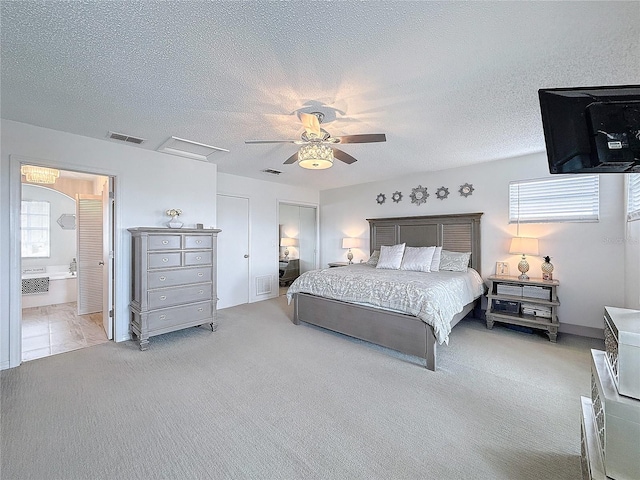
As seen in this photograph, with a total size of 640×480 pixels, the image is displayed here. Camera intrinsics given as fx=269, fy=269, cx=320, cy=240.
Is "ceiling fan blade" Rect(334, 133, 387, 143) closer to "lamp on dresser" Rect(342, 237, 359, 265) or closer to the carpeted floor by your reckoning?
the carpeted floor

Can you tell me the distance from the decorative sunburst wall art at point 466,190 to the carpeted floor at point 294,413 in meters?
2.45

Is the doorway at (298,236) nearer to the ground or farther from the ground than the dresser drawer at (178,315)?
farther from the ground

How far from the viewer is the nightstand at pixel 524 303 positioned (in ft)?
11.2

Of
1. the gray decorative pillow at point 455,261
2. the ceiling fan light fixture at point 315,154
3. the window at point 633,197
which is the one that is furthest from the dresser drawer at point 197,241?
the window at point 633,197

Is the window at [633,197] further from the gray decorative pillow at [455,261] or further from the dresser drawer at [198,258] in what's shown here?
the dresser drawer at [198,258]

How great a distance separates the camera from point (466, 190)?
4.55 metres

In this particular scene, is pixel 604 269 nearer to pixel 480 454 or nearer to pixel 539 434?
pixel 539 434

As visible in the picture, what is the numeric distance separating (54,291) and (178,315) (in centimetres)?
362

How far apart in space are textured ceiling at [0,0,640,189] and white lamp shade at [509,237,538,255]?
1.55 m

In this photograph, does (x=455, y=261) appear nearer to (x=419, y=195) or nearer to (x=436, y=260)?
(x=436, y=260)

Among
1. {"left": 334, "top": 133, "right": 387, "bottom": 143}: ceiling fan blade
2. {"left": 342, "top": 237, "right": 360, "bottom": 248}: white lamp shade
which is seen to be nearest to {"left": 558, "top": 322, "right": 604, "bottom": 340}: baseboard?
{"left": 342, "top": 237, "right": 360, "bottom": 248}: white lamp shade

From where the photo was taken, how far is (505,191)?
417cm

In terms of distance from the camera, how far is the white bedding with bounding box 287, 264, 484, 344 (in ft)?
8.99

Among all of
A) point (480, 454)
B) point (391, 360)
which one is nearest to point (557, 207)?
point (391, 360)
